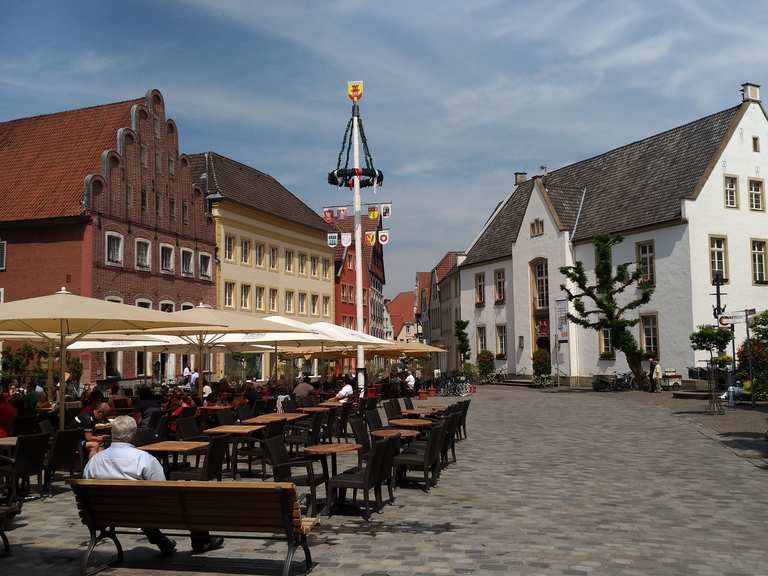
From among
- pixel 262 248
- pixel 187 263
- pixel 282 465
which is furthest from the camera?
A: pixel 262 248

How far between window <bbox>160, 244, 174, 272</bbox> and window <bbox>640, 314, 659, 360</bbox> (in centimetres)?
2300

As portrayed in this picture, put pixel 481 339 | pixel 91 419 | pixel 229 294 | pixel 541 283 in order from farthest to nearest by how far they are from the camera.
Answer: pixel 481 339 → pixel 541 283 → pixel 229 294 → pixel 91 419

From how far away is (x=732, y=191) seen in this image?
131 feet

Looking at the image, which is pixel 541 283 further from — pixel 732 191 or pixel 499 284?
pixel 732 191

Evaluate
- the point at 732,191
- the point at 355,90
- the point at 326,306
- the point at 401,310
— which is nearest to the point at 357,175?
the point at 355,90

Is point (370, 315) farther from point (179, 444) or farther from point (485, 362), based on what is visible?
point (179, 444)

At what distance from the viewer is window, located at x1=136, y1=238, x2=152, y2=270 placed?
123ft

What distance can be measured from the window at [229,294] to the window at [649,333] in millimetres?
21652

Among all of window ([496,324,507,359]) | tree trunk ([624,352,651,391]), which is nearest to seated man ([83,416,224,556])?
tree trunk ([624,352,651,391])

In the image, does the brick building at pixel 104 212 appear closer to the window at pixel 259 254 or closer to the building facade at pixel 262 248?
the building facade at pixel 262 248

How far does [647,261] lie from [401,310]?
98655 mm

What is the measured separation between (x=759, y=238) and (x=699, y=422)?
22.2 metres

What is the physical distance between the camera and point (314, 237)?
5572 centimetres

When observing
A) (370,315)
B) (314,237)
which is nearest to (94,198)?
(314,237)
